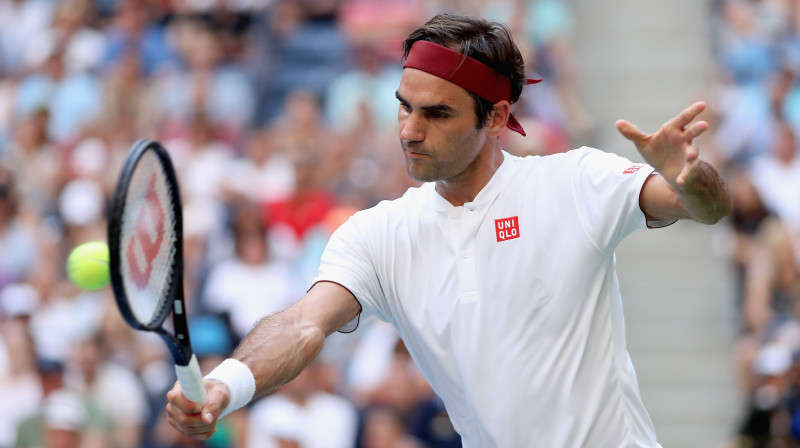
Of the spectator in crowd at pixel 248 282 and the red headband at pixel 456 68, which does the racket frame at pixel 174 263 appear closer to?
the red headband at pixel 456 68

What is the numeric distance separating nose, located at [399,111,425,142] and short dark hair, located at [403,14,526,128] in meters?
0.22

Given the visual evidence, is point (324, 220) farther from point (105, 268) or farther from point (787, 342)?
point (105, 268)

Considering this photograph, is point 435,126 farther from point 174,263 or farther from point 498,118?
point 174,263

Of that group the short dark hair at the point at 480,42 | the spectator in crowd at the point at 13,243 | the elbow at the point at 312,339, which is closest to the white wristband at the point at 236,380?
the elbow at the point at 312,339

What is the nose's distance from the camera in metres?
3.85

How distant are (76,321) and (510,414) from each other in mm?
5925

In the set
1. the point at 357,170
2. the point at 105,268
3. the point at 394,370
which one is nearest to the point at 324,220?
the point at 357,170

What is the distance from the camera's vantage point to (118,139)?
34.4 feet

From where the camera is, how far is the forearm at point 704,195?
11.1 feet

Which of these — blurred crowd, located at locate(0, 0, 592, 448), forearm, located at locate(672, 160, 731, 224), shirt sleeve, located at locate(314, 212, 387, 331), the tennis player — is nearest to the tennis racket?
the tennis player

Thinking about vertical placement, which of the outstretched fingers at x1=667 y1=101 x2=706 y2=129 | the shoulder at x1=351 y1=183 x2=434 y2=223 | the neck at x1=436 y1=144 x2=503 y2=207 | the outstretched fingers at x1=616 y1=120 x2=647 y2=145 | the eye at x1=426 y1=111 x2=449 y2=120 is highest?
the outstretched fingers at x1=667 y1=101 x2=706 y2=129

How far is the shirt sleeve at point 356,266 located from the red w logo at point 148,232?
1.98ft

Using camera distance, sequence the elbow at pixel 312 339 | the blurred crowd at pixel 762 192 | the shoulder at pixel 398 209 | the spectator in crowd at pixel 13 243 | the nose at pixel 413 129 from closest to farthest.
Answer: the elbow at pixel 312 339, the nose at pixel 413 129, the shoulder at pixel 398 209, the blurred crowd at pixel 762 192, the spectator in crowd at pixel 13 243

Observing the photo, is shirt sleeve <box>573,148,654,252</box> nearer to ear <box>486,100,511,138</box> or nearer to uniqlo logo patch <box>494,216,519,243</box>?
uniqlo logo patch <box>494,216,519,243</box>
